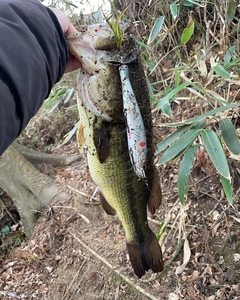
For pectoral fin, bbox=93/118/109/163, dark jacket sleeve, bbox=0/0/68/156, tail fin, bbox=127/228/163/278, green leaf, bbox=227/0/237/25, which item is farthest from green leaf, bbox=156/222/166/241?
green leaf, bbox=227/0/237/25

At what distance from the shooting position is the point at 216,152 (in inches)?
61.3

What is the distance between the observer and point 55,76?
120 centimetres

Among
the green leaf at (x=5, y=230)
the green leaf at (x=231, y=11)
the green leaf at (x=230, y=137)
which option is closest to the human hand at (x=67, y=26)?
the green leaf at (x=230, y=137)

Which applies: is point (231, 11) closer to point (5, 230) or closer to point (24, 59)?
point (24, 59)

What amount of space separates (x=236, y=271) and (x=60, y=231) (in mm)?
1847

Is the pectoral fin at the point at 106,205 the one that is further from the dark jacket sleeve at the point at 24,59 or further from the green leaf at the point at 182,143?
the dark jacket sleeve at the point at 24,59

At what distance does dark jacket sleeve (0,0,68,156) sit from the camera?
3.14ft

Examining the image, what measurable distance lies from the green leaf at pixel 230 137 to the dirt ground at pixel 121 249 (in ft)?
1.03

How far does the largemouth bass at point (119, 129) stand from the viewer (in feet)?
4.25

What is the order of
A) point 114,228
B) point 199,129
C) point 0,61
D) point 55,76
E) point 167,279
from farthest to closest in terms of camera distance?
point 114,228
point 167,279
point 199,129
point 55,76
point 0,61

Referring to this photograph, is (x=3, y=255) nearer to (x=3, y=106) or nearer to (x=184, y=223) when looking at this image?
(x=184, y=223)

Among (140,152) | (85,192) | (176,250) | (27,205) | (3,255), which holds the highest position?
(140,152)

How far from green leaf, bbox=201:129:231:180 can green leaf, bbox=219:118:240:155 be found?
9cm

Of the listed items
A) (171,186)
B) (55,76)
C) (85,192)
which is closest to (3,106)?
(55,76)
